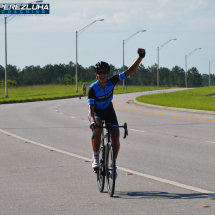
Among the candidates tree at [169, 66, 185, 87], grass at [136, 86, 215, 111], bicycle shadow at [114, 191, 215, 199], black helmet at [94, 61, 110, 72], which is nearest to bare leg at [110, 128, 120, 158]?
bicycle shadow at [114, 191, 215, 199]

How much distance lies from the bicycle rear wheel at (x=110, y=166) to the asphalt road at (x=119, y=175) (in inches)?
6.3

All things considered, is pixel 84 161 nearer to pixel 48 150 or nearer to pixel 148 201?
pixel 48 150

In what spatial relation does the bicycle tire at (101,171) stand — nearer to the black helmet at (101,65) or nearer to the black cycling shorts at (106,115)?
the black cycling shorts at (106,115)

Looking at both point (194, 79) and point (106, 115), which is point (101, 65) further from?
point (194, 79)

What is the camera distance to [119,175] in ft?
23.9

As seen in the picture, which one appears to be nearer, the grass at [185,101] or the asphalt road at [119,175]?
the asphalt road at [119,175]

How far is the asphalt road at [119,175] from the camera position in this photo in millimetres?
5414

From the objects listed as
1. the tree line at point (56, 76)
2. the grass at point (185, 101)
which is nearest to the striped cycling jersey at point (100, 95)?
the grass at point (185, 101)

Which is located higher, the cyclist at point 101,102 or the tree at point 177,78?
the tree at point 177,78

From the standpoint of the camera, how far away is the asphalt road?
17.8 feet

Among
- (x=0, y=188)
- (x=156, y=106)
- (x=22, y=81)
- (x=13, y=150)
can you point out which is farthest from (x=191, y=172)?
(x=22, y=81)

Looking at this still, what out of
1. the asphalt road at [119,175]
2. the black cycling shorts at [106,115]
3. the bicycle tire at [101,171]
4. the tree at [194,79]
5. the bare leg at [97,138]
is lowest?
the asphalt road at [119,175]

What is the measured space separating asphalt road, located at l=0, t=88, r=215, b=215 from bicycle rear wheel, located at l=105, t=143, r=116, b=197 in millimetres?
160

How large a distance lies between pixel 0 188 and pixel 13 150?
382 cm
